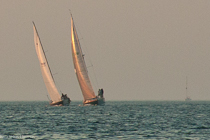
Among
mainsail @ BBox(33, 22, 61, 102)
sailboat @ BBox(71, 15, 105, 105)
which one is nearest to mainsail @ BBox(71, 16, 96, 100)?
sailboat @ BBox(71, 15, 105, 105)

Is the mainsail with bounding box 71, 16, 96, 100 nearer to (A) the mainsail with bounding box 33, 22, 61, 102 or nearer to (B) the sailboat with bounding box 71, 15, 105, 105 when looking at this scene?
(B) the sailboat with bounding box 71, 15, 105, 105

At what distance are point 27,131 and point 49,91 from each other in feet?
220

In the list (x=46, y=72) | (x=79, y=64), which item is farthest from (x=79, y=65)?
(x=46, y=72)

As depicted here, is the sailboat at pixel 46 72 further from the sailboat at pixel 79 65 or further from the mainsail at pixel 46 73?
the sailboat at pixel 79 65

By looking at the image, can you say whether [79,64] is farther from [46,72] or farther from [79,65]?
[46,72]

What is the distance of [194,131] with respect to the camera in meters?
47.3

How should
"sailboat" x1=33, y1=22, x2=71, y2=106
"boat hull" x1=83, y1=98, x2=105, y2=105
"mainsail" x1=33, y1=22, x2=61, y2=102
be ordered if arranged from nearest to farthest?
"sailboat" x1=33, y1=22, x2=71, y2=106 → "mainsail" x1=33, y1=22, x2=61, y2=102 → "boat hull" x1=83, y1=98, x2=105, y2=105

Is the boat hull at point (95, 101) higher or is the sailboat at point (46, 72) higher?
the sailboat at point (46, 72)

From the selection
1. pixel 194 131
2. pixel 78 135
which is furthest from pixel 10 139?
pixel 194 131

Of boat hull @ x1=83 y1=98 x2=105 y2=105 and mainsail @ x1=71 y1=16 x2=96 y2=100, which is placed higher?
mainsail @ x1=71 y1=16 x2=96 y2=100

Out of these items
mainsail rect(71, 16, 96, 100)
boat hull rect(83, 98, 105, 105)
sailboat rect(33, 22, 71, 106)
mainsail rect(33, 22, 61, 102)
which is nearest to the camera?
sailboat rect(33, 22, 71, 106)

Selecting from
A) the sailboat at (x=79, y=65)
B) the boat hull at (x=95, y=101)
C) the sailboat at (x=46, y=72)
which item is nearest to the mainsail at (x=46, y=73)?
the sailboat at (x=46, y=72)

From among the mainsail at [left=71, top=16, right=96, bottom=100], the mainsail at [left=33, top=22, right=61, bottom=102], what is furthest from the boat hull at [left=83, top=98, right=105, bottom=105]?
the mainsail at [left=33, top=22, right=61, bottom=102]

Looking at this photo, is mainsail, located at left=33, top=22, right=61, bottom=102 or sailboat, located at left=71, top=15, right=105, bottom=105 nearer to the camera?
sailboat, located at left=71, top=15, right=105, bottom=105
